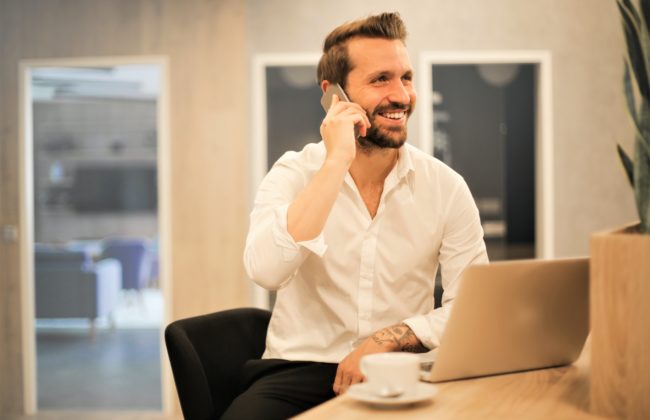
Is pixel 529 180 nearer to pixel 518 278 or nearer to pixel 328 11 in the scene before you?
pixel 328 11

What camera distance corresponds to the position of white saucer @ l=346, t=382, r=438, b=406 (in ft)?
3.68

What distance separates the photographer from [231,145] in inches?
198

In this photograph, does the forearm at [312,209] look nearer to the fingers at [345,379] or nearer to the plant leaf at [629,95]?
the fingers at [345,379]

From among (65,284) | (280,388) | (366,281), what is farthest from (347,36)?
(65,284)

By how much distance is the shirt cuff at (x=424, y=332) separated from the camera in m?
1.68

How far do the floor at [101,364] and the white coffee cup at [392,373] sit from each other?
14.2ft

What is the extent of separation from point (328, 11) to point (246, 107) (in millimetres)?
813

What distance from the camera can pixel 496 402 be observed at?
1194mm

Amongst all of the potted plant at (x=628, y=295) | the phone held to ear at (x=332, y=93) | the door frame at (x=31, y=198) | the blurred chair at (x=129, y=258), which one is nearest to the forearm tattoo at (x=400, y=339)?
the phone held to ear at (x=332, y=93)

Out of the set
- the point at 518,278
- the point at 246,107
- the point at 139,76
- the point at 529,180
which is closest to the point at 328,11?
the point at 246,107

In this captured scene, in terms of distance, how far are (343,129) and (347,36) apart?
1.24 feet

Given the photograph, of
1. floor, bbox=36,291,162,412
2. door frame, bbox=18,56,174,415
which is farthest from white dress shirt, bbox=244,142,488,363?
floor, bbox=36,291,162,412

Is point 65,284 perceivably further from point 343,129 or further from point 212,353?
point 343,129

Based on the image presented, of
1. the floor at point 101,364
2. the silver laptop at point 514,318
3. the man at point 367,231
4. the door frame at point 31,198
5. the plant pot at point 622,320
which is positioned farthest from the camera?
the floor at point 101,364
